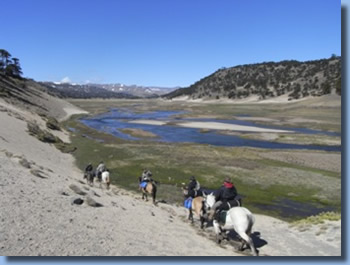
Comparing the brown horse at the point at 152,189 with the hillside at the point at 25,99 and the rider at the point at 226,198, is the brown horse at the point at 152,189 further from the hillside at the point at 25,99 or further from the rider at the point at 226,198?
the hillside at the point at 25,99

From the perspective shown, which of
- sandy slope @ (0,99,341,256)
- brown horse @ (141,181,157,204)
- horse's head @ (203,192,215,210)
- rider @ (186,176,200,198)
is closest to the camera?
sandy slope @ (0,99,341,256)

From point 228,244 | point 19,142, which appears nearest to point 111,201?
point 228,244

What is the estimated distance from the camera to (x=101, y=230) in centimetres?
1415

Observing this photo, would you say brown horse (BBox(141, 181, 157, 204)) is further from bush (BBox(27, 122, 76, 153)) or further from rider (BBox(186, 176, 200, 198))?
bush (BBox(27, 122, 76, 153))

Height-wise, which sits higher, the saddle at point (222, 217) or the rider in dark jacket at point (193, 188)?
the rider in dark jacket at point (193, 188)

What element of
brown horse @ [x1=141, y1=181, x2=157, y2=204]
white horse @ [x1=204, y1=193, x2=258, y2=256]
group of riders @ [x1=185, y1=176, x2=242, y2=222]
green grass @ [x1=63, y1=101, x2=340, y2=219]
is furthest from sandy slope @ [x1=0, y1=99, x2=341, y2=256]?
green grass @ [x1=63, y1=101, x2=340, y2=219]

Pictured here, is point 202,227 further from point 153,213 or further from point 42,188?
point 42,188

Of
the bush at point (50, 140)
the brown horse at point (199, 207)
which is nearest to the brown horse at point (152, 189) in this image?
the brown horse at point (199, 207)

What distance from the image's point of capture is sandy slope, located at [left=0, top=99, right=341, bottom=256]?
11945 mm

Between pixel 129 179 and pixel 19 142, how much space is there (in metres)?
16.6

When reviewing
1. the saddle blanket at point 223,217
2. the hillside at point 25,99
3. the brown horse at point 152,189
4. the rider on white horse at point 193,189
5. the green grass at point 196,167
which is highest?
the hillside at point 25,99

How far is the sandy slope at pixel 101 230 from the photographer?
1195 centimetres

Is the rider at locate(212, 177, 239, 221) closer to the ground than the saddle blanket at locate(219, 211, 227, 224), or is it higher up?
higher up

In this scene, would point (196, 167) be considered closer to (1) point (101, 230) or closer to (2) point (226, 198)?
(2) point (226, 198)
